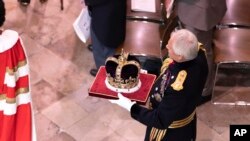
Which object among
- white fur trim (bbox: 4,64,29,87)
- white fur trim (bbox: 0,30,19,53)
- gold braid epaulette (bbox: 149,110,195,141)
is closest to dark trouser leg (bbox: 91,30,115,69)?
gold braid epaulette (bbox: 149,110,195,141)

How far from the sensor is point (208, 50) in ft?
13.2

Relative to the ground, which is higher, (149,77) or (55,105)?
(149,77)

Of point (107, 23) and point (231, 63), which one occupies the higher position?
point (107, 23)

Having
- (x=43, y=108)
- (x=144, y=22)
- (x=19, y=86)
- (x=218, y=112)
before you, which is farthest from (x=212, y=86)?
(x=19, y=86)

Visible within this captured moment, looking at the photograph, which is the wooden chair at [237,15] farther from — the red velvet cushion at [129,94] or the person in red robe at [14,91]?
the person in red robe at [14,91]

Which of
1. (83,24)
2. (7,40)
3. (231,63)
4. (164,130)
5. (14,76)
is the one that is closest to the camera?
(7,40)

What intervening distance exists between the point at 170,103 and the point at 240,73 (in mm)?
1967

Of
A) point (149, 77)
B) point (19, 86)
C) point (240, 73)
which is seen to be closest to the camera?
point (19, 86)

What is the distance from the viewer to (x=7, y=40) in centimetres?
288

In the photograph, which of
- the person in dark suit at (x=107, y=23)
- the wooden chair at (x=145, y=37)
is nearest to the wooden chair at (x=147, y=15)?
the wooden chair at (x=145, y=37)

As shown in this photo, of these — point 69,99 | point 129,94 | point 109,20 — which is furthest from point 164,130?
point 69,99

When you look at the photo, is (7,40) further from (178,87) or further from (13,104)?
(178,87)

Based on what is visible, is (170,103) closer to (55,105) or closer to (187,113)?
(187,113)

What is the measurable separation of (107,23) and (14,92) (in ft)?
3.81
